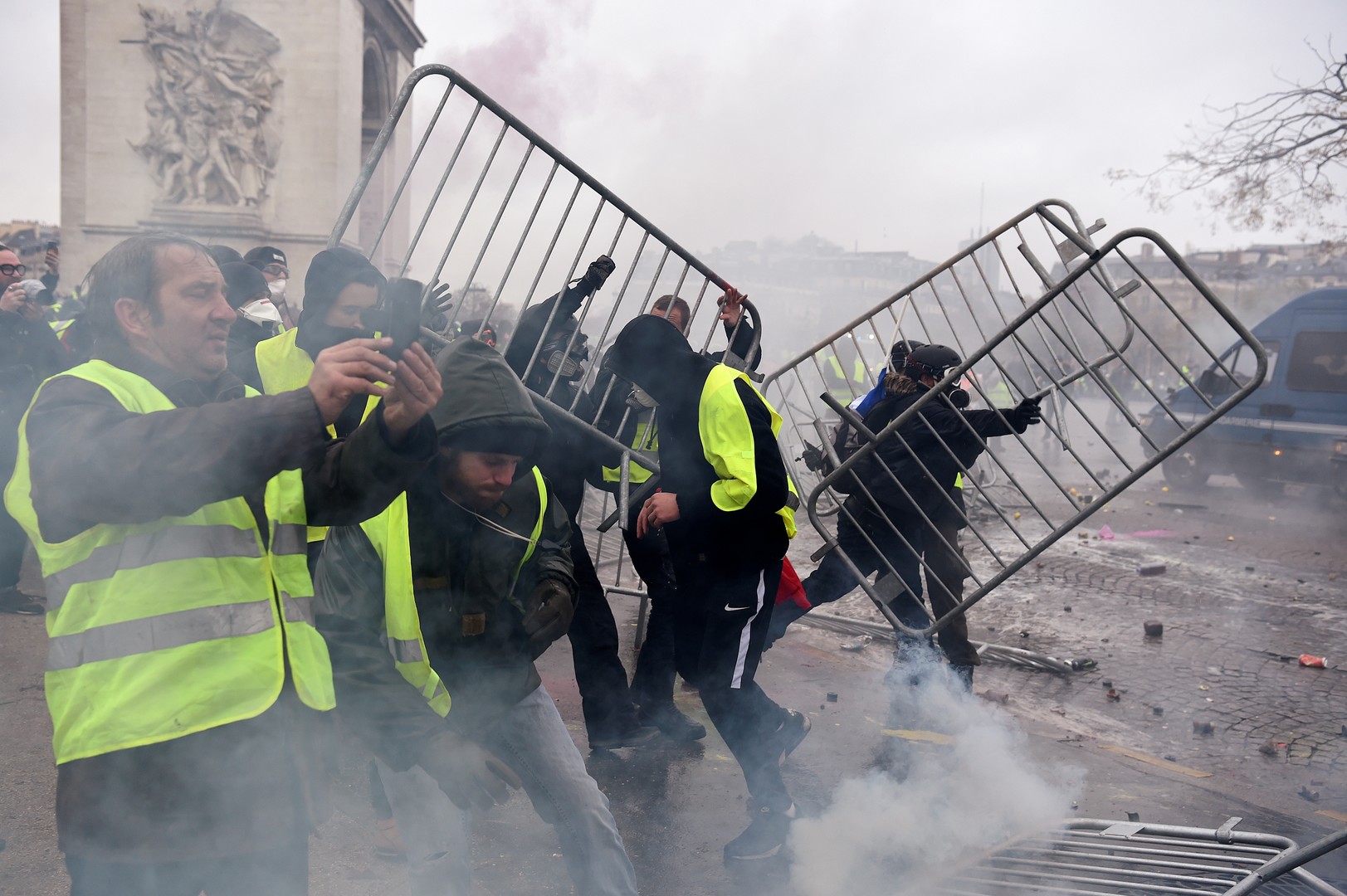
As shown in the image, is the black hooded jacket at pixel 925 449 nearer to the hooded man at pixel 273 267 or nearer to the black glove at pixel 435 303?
the black glove at pixel 435 303

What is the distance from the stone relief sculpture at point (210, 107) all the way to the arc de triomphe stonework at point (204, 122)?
0.05 feet

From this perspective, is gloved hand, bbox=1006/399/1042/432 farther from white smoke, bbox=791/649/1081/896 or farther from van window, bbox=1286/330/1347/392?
van window, bbox=1286/330/1347/392

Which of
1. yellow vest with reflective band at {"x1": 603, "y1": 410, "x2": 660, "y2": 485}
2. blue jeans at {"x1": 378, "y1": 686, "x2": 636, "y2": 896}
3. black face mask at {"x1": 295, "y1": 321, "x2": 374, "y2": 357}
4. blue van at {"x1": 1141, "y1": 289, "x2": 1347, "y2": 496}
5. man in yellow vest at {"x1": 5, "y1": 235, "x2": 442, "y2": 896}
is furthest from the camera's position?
blue van at {"x1": 1141, "y1": 289, "x2": 1347, "y2": 496}

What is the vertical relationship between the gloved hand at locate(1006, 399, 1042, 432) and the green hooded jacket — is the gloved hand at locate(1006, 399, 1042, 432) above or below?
above

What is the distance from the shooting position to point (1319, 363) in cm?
1062

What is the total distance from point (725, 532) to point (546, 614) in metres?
0.93

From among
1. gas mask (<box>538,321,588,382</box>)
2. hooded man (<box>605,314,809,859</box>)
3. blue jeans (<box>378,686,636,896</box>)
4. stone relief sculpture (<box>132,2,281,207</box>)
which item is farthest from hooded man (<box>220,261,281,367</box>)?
stone relief sculpture (<box>132,2,281,207</box>)

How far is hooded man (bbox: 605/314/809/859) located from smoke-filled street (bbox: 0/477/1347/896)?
1.23 feet

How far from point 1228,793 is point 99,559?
3883 mm

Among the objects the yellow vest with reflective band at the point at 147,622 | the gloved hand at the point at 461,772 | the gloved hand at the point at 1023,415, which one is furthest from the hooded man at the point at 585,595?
the yellow vest with reflective band at the point at 147,622

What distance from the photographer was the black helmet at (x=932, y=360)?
4395mm

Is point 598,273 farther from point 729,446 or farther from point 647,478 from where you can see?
point 729,446

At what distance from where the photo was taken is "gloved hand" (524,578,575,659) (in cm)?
238

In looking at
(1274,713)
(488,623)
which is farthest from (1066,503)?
(488,623)
